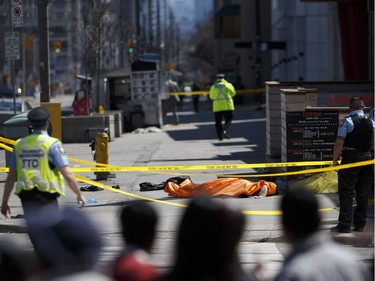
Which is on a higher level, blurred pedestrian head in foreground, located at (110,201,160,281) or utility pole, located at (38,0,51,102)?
utility pole, located at (38,0,51,102)

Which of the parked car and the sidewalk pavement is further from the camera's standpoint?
the parked car

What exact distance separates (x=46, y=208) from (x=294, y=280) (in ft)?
15.1

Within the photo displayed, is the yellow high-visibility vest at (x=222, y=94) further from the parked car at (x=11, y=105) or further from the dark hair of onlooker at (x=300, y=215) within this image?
the dark hair of onlooker at (x=300, y=215)

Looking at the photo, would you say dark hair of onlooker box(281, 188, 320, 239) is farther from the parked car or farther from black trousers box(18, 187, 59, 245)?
the parked car

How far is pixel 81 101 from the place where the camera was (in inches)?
1447

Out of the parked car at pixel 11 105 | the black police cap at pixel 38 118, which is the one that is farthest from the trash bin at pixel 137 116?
the black police cap at pixel 38 118

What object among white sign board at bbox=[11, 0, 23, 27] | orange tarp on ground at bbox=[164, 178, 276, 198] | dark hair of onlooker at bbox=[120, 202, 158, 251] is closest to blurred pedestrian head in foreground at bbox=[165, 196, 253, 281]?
dark hair of onlooker at bbox=[120, 202, 158, 251]

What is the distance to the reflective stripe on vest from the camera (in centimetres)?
951

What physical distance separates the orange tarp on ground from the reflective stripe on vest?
619cm

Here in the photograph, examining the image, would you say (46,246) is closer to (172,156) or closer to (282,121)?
(282,121)

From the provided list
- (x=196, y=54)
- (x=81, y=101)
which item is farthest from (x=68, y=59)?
(x=81, y=101)

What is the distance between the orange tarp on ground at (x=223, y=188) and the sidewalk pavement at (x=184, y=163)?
0.61ft

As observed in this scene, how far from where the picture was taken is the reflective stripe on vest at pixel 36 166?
374 inches

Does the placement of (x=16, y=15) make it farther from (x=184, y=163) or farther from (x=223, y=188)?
(x=223, y=188)
